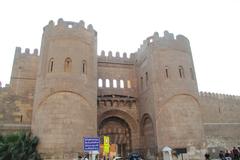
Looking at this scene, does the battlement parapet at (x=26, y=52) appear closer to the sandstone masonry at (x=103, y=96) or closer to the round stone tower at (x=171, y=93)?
the sandstone masonry at (x=103, y=96)

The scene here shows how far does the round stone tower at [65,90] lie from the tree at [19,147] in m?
0.48

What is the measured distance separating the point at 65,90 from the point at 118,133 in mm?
7051

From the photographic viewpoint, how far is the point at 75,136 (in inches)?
530

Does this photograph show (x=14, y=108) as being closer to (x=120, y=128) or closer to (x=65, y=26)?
(x=65, y=26)

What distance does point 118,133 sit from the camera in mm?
18656

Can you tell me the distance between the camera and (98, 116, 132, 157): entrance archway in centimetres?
1839

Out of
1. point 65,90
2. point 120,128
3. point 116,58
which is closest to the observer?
point 65,90

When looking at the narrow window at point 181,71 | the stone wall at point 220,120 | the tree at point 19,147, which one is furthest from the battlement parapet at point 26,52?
the stone wall at point 220,120

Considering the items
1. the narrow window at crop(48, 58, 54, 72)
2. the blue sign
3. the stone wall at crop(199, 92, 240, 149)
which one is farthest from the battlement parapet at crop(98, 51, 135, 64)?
the blue sign

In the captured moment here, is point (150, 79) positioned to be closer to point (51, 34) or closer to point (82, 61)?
point (82, 61)

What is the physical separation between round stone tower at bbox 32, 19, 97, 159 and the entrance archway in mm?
3900

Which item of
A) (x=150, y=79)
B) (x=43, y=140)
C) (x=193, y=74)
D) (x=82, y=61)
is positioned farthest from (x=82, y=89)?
(x=193, y=74)

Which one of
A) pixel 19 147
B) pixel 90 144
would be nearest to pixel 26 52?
pixel 19 147

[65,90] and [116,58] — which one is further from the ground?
[116,58]
